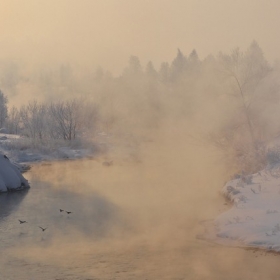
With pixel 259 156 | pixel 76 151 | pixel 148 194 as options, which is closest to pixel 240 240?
pixel 148 194

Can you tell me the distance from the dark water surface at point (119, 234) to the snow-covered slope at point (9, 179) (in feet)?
3.26

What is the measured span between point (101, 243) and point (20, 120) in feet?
291

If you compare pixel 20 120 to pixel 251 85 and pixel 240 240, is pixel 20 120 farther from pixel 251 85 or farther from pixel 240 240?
pixel 240 240

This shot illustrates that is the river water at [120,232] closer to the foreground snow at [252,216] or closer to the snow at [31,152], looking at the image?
the foreground snow at [252,216]

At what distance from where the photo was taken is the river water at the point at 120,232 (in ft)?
52.0

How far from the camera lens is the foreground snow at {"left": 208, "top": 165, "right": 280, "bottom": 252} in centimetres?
1825

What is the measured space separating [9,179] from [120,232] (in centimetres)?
1544

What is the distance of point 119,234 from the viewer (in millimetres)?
20266

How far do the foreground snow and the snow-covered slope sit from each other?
47.7 ft

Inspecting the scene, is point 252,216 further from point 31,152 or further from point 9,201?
point 31,152

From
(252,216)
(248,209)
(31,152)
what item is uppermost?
(31,152)

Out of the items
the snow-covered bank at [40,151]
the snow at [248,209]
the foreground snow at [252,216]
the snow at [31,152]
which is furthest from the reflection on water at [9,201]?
the snow-covered bank at [40,151]

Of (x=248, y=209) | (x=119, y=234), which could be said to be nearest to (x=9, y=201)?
(x=119, y=234)

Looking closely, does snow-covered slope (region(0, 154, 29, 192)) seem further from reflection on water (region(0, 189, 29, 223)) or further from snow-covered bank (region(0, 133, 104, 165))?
snow-covered bank (region(0, 133, 104, 165))
